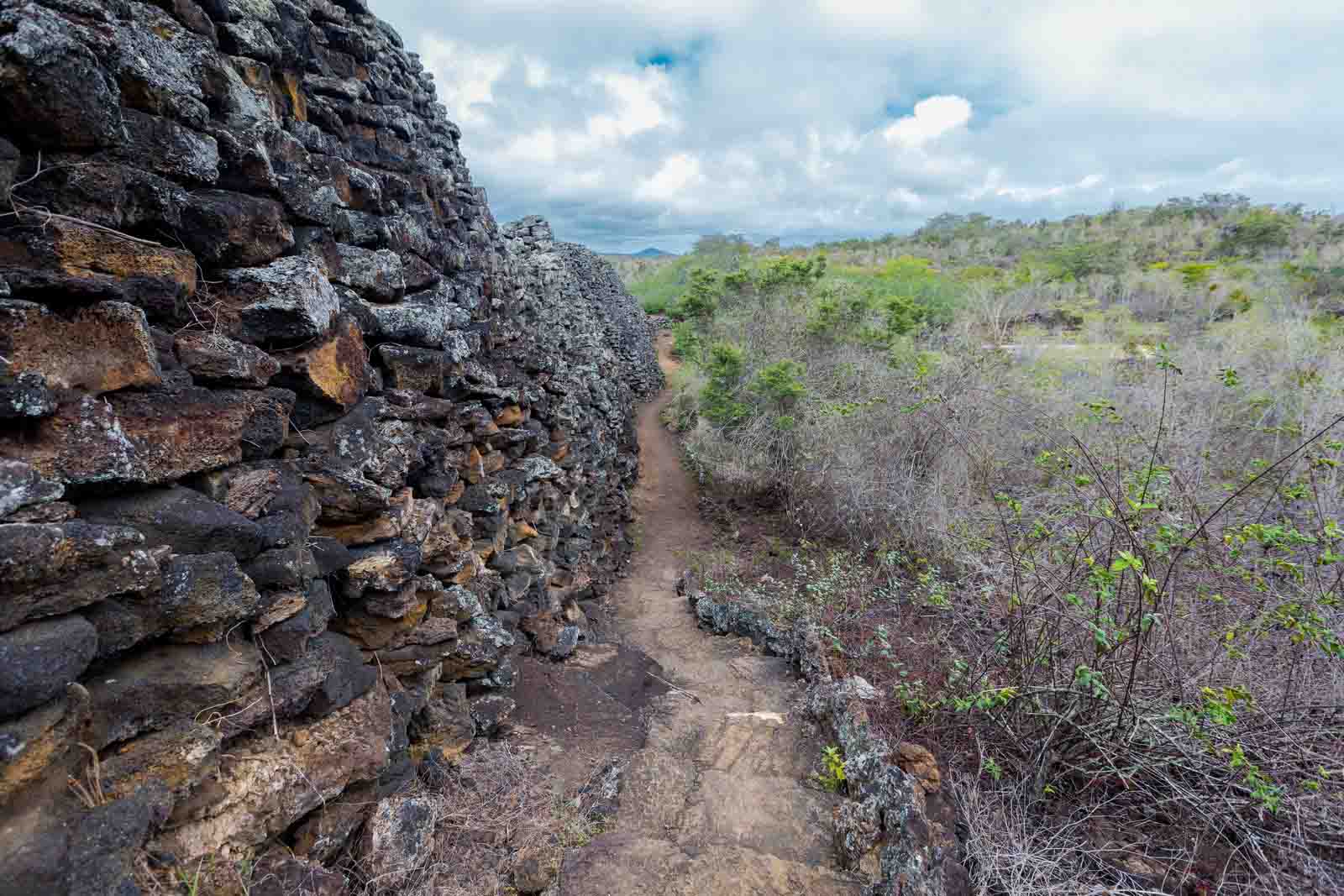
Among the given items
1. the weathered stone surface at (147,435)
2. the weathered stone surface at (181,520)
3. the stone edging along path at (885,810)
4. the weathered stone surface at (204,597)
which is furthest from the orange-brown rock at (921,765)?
the weathered stone surface at (147,435)

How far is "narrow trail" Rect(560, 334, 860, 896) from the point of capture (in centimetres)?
345

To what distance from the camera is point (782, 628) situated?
699 cm

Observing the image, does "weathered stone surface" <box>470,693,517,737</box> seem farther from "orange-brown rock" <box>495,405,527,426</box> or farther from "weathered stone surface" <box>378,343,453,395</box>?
"orange-brown rock" <box>495,405,527,426</box>

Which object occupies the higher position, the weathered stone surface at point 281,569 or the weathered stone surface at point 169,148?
the weathered stone surface at point 169,148

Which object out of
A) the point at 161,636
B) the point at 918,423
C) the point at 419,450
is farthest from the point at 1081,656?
the point at 918,423

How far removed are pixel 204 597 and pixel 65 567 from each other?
50 cm

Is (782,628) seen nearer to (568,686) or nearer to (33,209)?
(568,686)

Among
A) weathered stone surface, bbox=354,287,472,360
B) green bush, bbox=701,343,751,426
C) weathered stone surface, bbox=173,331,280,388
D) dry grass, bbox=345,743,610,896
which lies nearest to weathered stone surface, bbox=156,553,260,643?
weathered stone surface, bbox=173,331,280,388

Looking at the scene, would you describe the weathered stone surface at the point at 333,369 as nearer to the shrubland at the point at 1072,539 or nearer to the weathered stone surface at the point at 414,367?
the weathered stone surface at the point at 414,367

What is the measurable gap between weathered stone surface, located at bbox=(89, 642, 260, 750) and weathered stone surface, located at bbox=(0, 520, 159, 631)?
1.12 ft

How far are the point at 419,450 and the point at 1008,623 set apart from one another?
4557 millimetres

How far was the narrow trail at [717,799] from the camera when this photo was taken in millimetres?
3449

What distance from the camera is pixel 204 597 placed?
2.31 meters

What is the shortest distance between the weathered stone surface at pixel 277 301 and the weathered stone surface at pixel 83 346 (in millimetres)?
528
